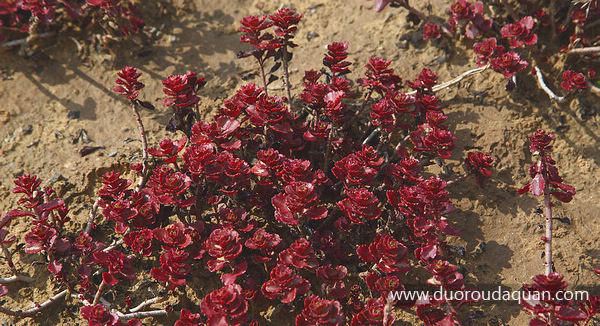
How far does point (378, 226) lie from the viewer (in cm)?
341

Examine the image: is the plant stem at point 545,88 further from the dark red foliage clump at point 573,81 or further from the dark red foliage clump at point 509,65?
the dark red foliage clump at point 509,65

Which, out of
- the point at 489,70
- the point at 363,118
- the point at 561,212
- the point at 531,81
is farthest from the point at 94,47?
the point at 561,212

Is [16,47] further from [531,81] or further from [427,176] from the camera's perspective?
[531,81]

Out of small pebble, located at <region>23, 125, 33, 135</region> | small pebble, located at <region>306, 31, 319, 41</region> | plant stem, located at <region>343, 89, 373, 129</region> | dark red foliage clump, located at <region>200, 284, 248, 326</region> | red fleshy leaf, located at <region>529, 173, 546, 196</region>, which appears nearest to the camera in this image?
dark red foliage clump, located at <region>200, 284, 248, 326</region>

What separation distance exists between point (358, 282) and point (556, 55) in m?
2.71

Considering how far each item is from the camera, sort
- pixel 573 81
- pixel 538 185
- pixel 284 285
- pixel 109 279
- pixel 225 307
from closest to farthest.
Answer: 1. pixel 225 307
2. pixel 284 285
3. pixel 109 279
4. pixel 538 185
5. pixel 573 81

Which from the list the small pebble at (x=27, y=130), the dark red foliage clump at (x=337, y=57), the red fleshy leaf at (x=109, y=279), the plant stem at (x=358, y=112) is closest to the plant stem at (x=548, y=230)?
the plant stem at (x=358, y=112)

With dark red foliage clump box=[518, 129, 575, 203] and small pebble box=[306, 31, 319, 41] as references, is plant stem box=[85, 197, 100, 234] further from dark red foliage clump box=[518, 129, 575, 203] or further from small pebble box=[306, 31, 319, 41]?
dark red foliage clump box=[518, 129, 575, 203]

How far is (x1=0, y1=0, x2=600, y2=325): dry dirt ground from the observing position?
3352mm

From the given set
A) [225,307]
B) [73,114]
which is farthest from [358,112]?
[73,114]

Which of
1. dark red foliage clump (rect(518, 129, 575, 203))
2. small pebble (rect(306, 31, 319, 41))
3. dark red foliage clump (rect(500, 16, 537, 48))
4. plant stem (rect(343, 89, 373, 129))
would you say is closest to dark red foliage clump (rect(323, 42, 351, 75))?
plant stem (rect(343, 89, 373, 129))

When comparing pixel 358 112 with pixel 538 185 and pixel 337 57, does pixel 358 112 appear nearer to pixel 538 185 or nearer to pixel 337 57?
pixel 337 57

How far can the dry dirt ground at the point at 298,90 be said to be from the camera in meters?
3.35

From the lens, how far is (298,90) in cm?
419
